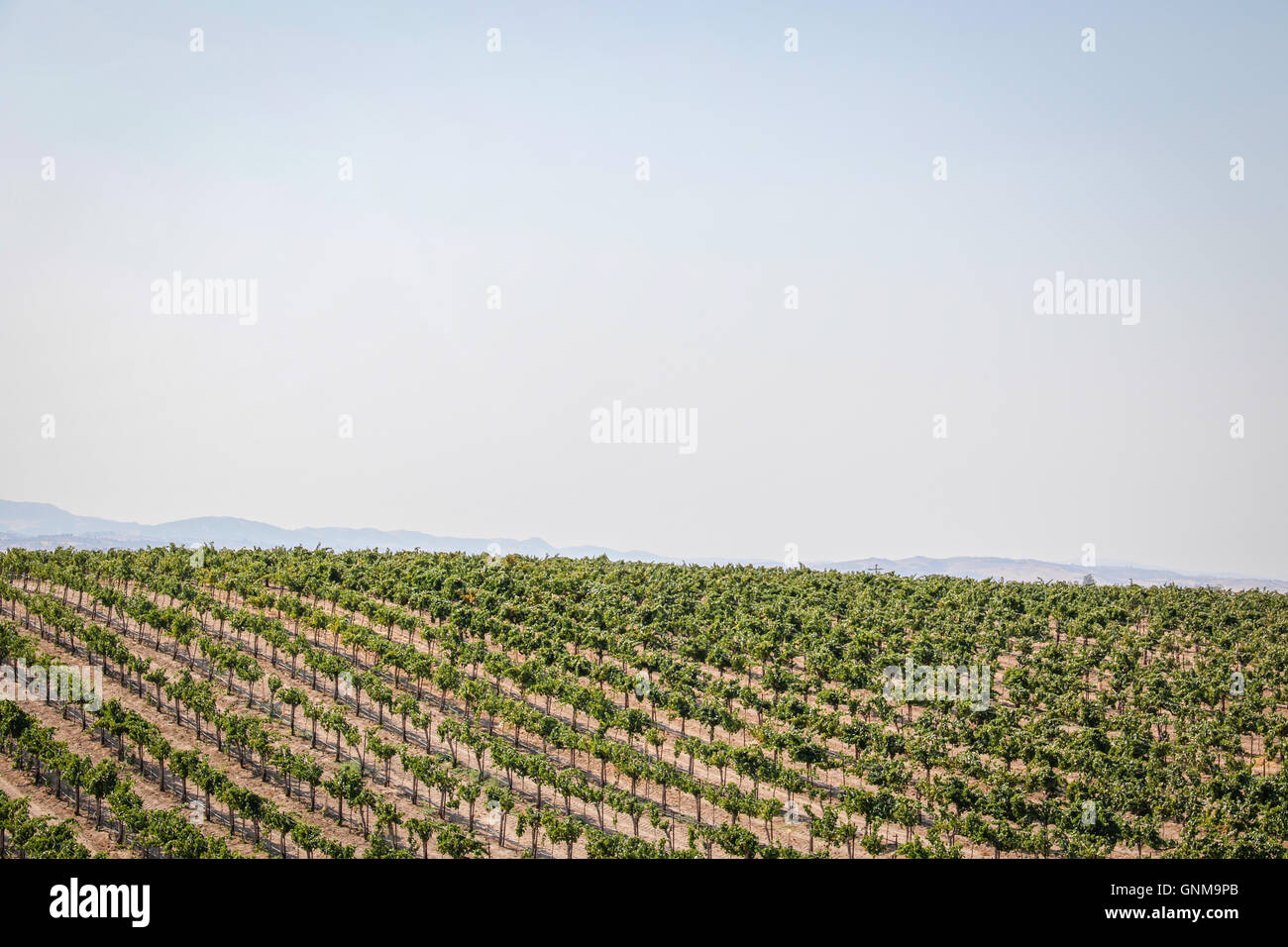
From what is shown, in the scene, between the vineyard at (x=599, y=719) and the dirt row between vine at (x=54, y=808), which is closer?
the dirt row between vine at (x=54, y=808)

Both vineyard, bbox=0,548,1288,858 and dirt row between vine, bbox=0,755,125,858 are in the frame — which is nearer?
dirt row between vine, bbox=0,755,125,858

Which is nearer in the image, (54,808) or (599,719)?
(54,808)

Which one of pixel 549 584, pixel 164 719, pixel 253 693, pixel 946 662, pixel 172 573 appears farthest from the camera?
pixel 549 584

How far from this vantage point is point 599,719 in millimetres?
45375

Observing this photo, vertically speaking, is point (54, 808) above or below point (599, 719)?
below

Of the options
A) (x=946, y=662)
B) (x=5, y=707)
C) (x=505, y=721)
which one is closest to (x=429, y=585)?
(x=505, y=721)

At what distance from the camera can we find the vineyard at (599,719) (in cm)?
3675

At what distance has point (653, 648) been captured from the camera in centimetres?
5719

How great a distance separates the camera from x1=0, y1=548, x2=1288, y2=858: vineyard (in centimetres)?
3675
